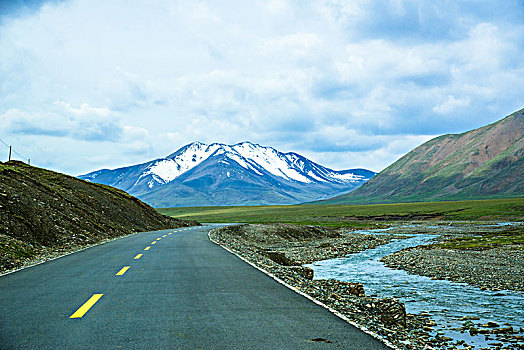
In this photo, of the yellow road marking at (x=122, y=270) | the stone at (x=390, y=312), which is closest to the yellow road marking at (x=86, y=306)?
the yellow road marking at (x=122, y=270)

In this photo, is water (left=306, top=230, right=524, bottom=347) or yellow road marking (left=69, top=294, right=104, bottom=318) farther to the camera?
water (left=306, top=230, right=524, bottom=347)

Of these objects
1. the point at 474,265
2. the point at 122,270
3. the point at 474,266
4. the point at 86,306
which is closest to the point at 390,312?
the point at 86,306

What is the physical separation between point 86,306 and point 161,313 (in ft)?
6.35

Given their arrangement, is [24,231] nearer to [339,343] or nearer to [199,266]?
[199,266]

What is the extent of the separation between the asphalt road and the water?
4.45m

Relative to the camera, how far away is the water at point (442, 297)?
12852 millimetres

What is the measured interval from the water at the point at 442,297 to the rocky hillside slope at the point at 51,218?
15308 mm

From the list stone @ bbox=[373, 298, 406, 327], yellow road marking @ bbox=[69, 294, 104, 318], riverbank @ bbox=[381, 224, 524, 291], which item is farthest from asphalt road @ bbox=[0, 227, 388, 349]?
riverbank @ bbox=[381, 224, 524, 291]

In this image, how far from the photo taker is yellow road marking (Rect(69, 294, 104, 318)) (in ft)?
29.7

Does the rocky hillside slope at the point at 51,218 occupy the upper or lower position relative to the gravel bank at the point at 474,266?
upper

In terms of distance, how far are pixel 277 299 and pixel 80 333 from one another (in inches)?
190

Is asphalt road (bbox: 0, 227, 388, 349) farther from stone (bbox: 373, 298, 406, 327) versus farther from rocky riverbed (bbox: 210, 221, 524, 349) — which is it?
stone (bbox: 373, 298, 406, 327)

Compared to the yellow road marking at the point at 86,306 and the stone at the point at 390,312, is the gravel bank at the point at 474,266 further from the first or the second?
the yellow road marking at the point at 86,306

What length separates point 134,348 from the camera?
7.03 meters
